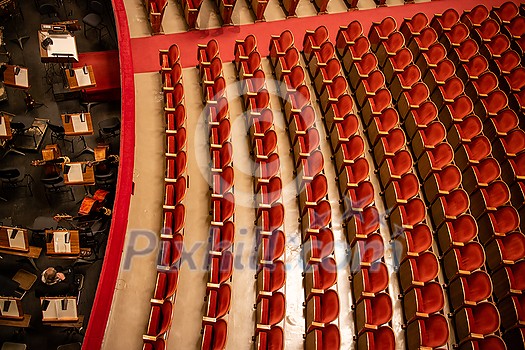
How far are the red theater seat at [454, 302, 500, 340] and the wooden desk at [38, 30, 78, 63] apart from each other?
1.10 m

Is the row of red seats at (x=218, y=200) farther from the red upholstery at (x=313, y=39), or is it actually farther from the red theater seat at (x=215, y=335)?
the red upholstery at (x=313, y=39)

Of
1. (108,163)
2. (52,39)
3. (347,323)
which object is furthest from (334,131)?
(52,39)

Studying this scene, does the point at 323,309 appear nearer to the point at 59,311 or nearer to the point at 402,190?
the point at 402,190

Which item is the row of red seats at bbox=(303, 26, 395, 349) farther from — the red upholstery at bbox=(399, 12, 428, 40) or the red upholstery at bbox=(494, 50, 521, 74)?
the red upholstery at bbox=(494, 50, 521, 74)

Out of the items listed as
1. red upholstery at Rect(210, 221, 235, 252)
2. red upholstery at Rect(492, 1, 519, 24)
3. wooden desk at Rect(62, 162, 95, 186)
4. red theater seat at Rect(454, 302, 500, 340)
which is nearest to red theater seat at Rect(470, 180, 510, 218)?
red theater seat at Rect(454, 302, 500, 340)

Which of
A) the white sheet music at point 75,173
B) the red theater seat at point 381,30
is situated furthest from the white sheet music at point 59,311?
the red theater seat at point 381,30

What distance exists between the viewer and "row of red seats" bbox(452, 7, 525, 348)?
98 cm

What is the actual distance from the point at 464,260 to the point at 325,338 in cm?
33

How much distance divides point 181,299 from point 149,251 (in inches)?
5.1

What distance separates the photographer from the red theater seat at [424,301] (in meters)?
0.95

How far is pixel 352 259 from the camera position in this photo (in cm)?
106

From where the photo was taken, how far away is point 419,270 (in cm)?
101

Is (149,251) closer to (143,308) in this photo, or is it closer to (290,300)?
(143,308)

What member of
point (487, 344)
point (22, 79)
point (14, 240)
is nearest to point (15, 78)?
point (22, 79)
